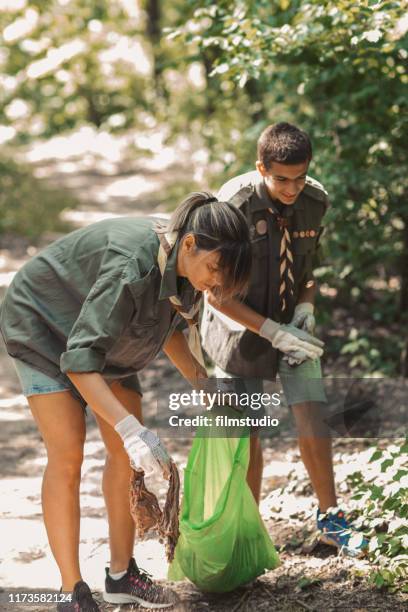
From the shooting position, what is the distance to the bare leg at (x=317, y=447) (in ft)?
10.8

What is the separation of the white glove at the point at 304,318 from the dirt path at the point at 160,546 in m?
0.65

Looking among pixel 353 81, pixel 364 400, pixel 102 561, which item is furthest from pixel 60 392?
pixel 353 81

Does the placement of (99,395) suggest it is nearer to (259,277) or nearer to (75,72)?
(259,277)

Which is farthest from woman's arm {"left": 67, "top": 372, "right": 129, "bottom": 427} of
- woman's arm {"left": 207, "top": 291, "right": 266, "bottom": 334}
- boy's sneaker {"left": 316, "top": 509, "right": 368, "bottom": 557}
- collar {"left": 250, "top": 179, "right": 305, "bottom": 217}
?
boy's sneaker {"left": 316, "top": 509, "right": 368, "bottom": 557}

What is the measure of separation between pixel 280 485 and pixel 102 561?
0.99m

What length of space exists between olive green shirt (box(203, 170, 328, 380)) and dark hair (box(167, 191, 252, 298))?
0.62 meters

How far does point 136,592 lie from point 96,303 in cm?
111

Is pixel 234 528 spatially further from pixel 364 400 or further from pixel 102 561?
pixel 364 400

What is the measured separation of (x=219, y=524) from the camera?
2.99 m

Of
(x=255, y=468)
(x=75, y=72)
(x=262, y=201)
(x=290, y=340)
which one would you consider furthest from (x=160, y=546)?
(x=75, y=72)

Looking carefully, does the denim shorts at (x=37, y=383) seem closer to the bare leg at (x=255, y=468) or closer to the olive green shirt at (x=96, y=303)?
the olive green shirt at (x=96, y=303)

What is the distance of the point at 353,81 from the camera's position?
206 inches

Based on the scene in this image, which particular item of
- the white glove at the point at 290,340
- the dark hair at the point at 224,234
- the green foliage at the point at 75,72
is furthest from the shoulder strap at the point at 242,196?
the green foliage at the point at 75,72

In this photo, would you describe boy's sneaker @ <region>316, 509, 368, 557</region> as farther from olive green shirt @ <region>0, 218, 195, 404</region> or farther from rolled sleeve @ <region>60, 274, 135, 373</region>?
rolled sleeve @ <region>60, 274, 135, 373</region>
